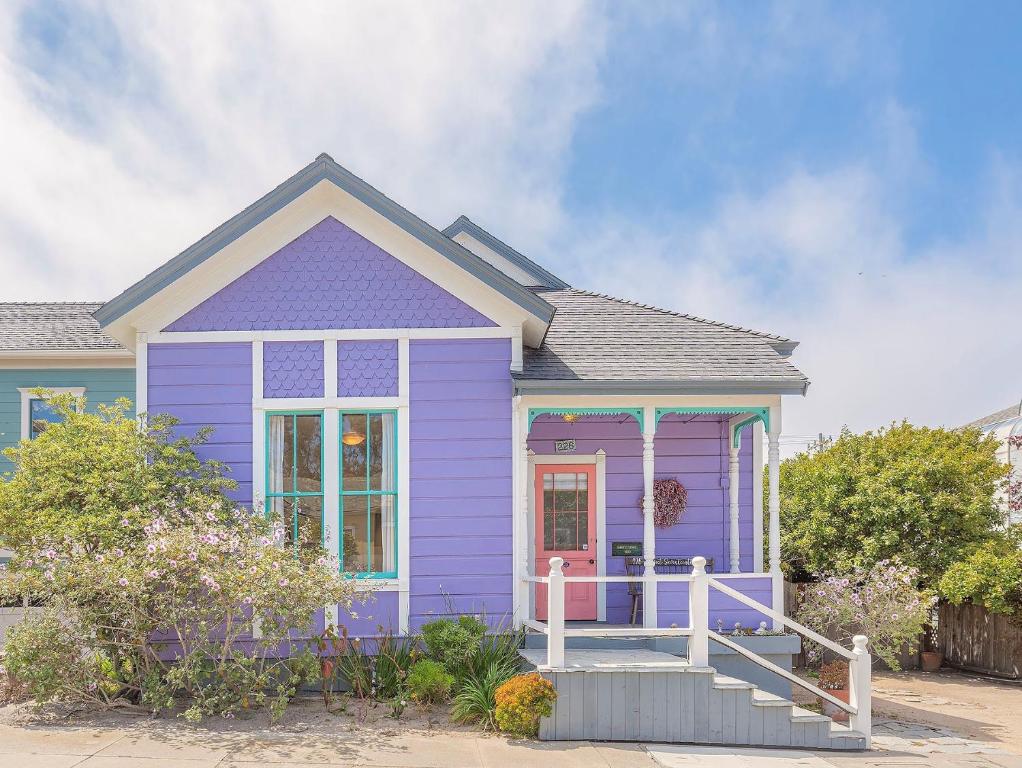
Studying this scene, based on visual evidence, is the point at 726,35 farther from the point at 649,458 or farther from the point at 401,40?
the point at 649,458

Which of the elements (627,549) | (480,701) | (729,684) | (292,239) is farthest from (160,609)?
(627,549)

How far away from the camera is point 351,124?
10.3 m

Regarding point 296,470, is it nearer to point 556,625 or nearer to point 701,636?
point 556,625

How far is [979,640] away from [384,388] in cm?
1154

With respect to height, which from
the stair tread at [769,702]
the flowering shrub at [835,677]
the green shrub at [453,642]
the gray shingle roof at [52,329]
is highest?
the gray shingle roof at [52,329]

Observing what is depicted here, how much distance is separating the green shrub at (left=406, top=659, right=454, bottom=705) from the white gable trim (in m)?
3.97

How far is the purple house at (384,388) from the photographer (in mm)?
8711

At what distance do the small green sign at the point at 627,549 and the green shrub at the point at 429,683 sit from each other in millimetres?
3358

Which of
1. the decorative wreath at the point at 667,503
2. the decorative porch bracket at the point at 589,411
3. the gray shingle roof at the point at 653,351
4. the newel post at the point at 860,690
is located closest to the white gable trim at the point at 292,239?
the gray shingle roof at the point at 653,351

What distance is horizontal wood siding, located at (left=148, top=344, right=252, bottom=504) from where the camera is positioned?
8805mm

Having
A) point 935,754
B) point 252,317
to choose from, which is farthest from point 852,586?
point 252,317

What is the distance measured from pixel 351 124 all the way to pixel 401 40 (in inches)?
51.4

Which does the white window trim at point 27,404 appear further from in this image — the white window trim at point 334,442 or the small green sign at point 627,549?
the small green sign at point 627,549

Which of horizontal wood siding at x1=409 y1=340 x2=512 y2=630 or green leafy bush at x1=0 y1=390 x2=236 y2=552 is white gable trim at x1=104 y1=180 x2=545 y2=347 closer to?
horizontal wood siding at x1=409 y1=340 x2=512 y2=630
